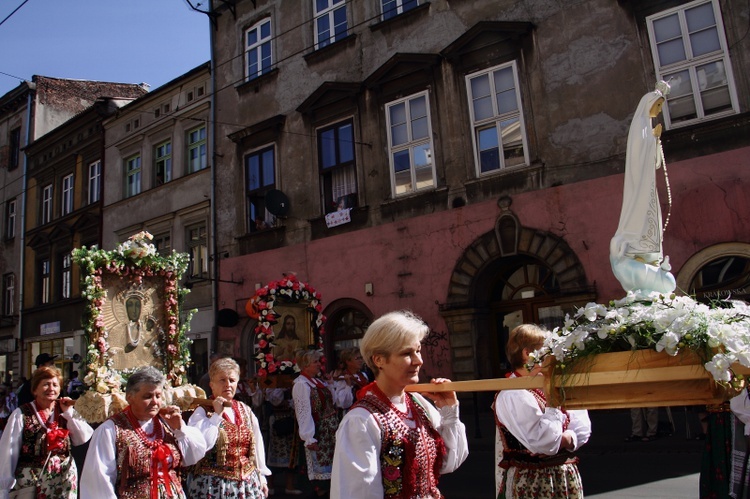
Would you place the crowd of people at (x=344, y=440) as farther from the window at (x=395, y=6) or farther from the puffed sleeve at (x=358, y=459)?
the window at (x=395, y=6)

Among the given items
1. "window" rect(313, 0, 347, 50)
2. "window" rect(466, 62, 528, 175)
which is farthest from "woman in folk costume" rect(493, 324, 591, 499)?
"window" rect(313, 0, 347, 50)

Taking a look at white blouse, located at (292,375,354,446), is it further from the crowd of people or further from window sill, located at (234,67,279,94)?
window sill, located at (234,67,279,94)

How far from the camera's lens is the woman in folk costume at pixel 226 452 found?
15.8 ft

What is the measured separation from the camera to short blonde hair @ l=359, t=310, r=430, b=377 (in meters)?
3.05

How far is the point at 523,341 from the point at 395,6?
13840mm

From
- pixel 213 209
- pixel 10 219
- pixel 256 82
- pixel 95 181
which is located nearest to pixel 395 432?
pixel 256 82

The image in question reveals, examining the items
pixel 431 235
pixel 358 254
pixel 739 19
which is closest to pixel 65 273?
pixel 358 254

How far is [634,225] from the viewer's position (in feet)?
13.7

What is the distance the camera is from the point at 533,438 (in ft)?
11.8

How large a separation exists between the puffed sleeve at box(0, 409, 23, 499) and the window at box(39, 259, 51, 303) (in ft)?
80.9

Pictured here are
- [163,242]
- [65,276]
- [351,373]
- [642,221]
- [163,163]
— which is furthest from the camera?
[65,276]

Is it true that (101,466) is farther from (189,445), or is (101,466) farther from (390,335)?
(390,335)

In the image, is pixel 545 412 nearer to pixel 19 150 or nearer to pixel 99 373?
pixel 99 373

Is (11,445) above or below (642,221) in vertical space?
below
